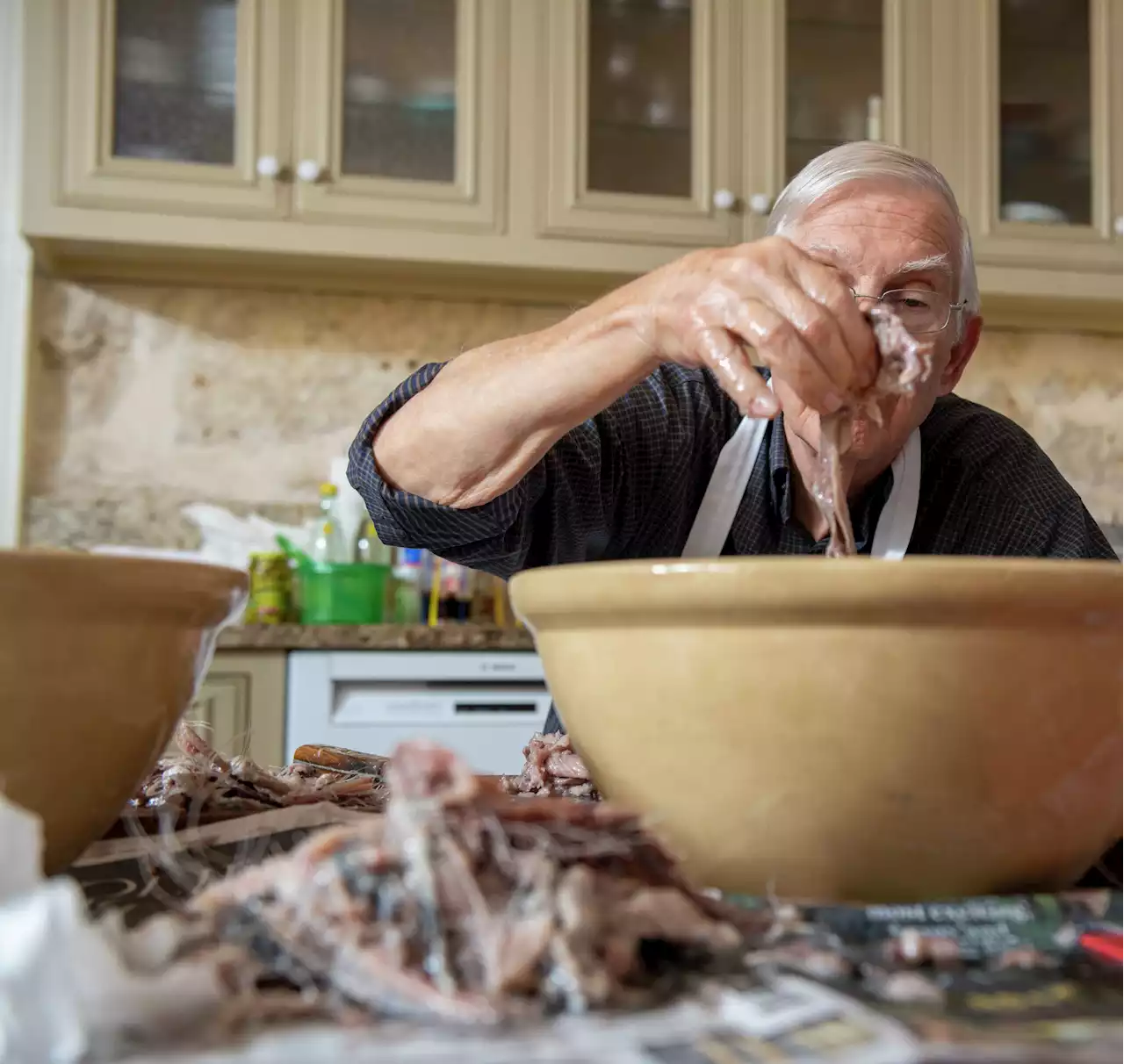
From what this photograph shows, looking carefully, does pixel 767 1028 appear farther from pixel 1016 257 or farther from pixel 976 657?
pixel 1016 257

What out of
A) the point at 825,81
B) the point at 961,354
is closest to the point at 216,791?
the point at 961,354

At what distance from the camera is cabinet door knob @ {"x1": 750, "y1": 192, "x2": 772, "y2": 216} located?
2141 millimetres

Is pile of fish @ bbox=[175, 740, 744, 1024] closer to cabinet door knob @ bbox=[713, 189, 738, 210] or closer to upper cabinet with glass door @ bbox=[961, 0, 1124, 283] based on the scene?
cabinet door knob @ bbox=[713, 189, 738, 210]

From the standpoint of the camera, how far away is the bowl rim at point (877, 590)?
14.0 inches

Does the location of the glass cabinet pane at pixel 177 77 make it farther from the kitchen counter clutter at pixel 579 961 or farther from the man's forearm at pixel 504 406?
the kitchen counter clutter at pixel 579 961

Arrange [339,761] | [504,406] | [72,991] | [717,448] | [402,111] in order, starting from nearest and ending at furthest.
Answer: [72,991] < [339,761] < [504,406] < [717,448] < [402,111]

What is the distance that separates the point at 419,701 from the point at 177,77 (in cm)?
123

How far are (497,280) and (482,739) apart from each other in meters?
0.94

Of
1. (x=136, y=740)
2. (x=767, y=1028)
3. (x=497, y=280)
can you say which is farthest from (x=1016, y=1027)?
(x=497, y=280)

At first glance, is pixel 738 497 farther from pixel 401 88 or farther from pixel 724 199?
pixel 401 88

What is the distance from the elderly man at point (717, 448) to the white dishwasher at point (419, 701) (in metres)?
0.77

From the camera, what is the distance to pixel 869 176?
105cm

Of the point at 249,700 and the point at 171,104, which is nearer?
the point at 249,700

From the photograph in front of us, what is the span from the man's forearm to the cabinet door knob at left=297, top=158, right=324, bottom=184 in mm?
1234
